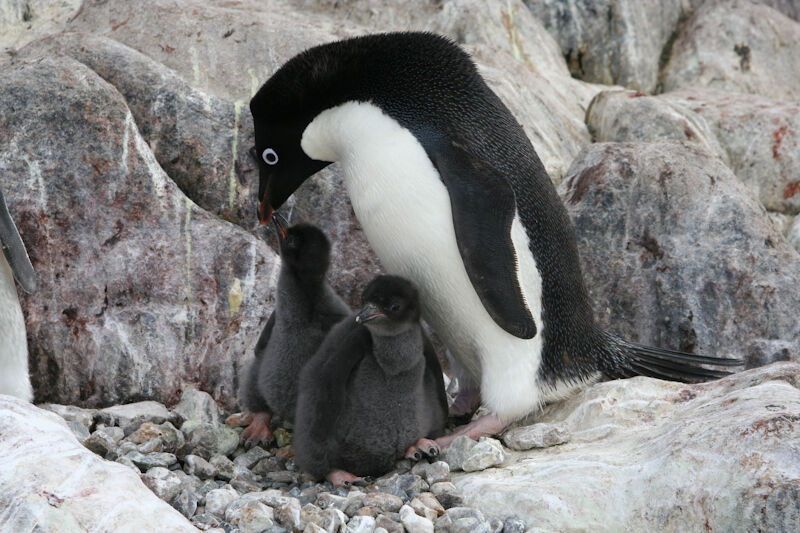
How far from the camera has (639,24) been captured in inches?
348

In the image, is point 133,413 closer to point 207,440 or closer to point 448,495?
point 207,440

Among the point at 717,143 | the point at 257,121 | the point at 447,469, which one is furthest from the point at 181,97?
the point at 717,143

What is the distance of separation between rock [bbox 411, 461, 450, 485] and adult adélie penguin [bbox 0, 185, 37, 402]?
1.51 meters

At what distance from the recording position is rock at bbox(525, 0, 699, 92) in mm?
8344

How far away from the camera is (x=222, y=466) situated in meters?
2.95

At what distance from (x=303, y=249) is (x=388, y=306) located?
56 cm

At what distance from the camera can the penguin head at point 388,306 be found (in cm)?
278

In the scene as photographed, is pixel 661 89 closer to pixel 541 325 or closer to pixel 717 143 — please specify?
pixel 717 143

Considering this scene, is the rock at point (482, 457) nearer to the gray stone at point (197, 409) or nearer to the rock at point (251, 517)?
the rock at point (251, 517)

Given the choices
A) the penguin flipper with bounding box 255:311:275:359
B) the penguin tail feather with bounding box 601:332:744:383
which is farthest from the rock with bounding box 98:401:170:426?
the penguin tail feather with bounding box 601:332:744:383

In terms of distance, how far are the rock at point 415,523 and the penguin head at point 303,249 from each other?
Result: 1.13m

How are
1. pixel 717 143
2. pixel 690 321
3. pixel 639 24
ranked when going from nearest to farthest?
1. pixel 690 321
2. pixel 717 143
3. pixel 639 24

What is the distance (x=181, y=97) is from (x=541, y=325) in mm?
2250

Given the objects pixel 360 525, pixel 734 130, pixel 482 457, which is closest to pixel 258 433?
pixel 482 457
